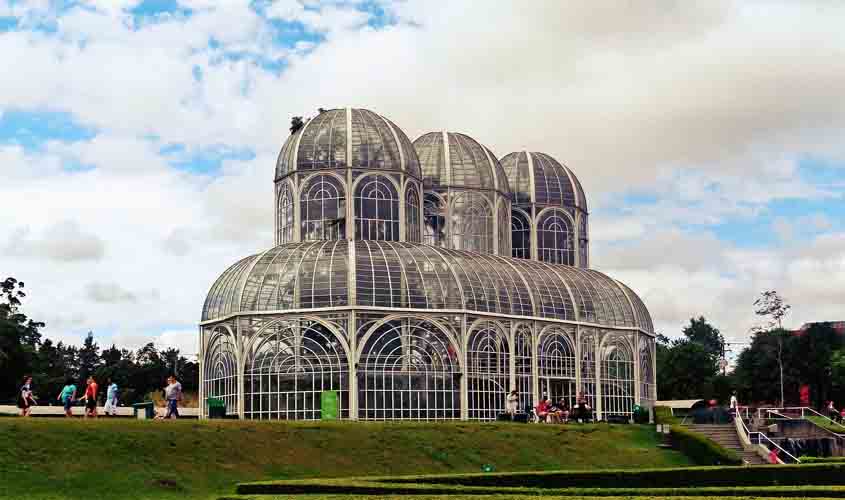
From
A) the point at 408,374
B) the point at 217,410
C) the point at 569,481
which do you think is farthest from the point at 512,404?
the point at 569,481

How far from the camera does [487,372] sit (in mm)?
77750

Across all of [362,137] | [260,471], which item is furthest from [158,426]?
[362,137]

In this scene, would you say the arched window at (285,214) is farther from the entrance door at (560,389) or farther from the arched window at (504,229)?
the entrance door at (560,389)

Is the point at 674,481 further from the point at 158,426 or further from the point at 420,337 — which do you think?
the point at 420,337

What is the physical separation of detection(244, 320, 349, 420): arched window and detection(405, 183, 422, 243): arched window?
46.0 ft

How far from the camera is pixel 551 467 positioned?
201ft

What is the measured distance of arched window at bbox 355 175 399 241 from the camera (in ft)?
274

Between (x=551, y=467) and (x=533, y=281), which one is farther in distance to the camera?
(x=533, y=281)

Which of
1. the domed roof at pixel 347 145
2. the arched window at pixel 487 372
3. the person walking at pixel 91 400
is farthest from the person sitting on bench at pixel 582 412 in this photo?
the person walking at pixel 91 400

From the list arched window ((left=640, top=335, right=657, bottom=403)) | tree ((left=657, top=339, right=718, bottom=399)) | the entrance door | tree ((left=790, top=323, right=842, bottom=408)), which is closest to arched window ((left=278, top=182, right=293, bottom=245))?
the entrance door

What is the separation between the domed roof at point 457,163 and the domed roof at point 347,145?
621 centimetres

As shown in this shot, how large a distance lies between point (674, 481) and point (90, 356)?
12488 cm

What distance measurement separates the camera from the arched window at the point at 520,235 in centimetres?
9906

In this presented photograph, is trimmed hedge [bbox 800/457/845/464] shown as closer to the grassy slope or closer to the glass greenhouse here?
the grassy slope
